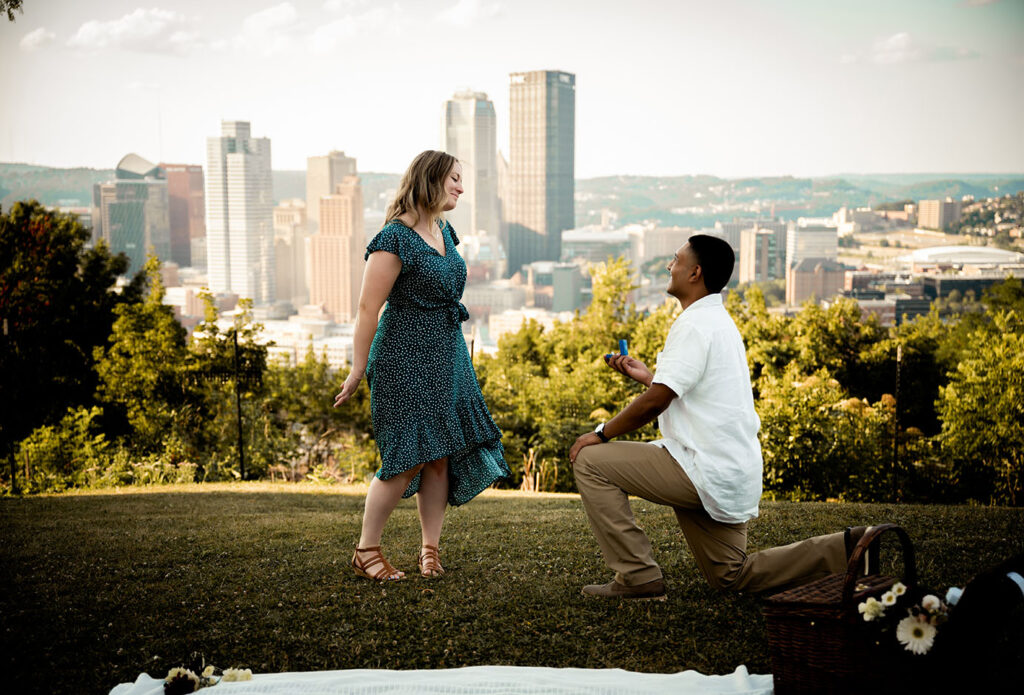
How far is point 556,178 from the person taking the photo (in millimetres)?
154125

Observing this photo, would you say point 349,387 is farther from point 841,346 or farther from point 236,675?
point 841,346

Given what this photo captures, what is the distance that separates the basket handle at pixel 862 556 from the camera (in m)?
2.20

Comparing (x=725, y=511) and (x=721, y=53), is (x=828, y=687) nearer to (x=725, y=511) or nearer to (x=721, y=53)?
(x=725, y=511)

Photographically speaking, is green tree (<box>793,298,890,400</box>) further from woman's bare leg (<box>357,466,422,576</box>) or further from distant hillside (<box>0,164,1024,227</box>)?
distant hillside (<box>0,164,1024,227</box>)

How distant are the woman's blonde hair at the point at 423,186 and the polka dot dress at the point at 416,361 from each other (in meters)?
0.08

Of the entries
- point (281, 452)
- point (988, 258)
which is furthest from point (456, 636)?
point (988, 258)

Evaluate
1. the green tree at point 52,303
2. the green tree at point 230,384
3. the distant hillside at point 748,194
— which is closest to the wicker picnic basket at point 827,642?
the green tree at point 230,384

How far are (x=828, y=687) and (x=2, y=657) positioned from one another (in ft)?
7.84

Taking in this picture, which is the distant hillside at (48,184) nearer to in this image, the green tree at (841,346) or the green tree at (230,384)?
the green tree at (230,384)

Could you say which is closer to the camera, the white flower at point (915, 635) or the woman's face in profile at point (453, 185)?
the white flower at point (915, 635)

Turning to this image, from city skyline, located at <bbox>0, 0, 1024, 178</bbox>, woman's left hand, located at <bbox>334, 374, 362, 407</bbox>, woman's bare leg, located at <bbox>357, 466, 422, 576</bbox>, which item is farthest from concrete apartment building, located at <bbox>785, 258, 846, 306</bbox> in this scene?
woman's left hand, located at <bbox>334, 374, 362, 407</bbox>

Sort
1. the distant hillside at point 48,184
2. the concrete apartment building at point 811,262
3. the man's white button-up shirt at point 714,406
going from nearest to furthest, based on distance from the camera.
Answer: the man's white button-up shirt at point 714,406 → the distant hillside at point 48,184 → the concrete apartment building at point 811,262

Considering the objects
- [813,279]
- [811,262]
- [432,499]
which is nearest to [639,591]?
[432,499]

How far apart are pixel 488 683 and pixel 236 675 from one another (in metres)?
0.68
